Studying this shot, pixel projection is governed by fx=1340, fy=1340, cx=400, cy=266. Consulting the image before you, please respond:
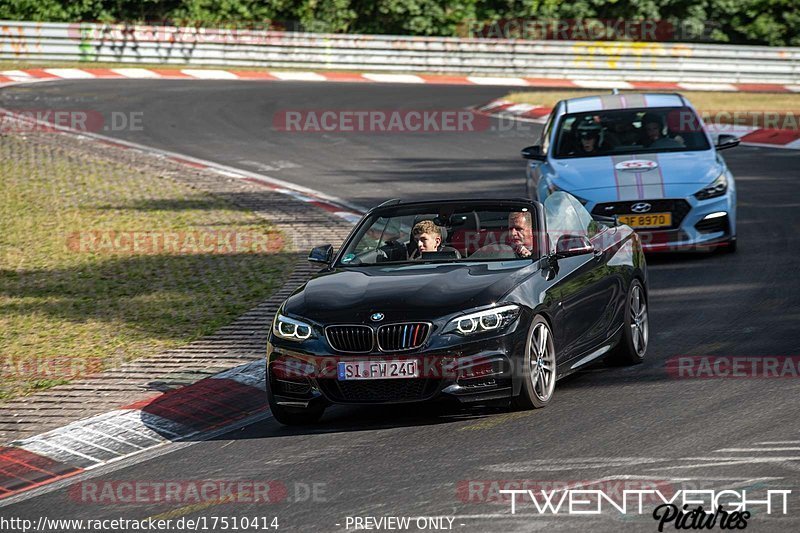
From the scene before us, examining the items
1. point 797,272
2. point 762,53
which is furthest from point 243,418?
point 762,53

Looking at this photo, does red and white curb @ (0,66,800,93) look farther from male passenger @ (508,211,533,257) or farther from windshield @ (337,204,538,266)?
male passenger @ (508,211,533,257)

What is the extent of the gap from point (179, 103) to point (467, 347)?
22.3 meters

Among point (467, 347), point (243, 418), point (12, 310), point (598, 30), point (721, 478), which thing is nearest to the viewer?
point (721, 478)

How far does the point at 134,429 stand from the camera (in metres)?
8.61

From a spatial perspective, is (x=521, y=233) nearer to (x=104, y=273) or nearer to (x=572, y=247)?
(x=572, y=247)

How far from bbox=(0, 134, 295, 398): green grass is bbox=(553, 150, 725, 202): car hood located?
3210mm

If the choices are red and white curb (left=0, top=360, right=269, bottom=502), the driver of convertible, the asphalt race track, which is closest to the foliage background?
the asphalt race track

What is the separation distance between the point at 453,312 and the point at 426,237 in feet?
4.49

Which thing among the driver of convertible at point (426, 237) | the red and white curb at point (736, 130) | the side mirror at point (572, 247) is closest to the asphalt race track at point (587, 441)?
the side mirror at point (572, 247)

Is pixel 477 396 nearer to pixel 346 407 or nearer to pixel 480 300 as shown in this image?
pixel 480 300

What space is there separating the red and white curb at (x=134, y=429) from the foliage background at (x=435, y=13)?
30.1 meters

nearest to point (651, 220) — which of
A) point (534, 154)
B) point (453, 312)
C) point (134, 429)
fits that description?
point (534, 154)

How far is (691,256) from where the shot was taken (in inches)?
558

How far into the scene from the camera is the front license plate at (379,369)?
7.86 m
